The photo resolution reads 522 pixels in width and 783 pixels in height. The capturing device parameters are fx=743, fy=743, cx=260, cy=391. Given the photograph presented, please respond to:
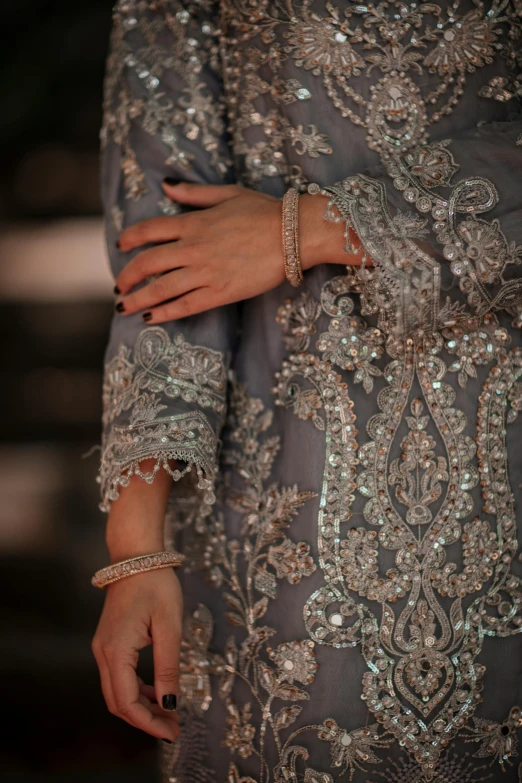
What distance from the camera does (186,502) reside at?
94 centimetres

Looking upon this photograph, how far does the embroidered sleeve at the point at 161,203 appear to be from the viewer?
795 mm

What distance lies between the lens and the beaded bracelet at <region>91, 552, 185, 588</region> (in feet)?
2.52

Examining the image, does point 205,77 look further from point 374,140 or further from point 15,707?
point 15,707

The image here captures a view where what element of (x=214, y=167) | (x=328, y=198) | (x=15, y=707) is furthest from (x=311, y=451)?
(x=15, y=707)

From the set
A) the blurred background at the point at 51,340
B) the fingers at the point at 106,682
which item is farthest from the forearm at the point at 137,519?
the blurred background at the point at 51,340

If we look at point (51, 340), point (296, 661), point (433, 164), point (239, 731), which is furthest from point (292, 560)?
point (51, 340)

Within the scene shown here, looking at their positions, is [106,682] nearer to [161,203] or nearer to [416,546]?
[416,546]

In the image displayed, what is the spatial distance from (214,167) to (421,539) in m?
0.50

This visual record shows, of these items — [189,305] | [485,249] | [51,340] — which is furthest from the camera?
[51,340]

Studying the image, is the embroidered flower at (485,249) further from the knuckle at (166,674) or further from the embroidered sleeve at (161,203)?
the knuckle at (166,674)

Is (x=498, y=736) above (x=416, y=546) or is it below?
below

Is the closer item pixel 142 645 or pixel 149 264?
pixel 142 645

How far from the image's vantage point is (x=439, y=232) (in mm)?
726

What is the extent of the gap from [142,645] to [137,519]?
13 cm
